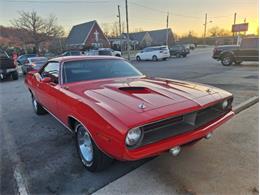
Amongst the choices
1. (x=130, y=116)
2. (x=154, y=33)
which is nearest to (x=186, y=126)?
(x=130, y=116)

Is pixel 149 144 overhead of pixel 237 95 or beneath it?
overhead

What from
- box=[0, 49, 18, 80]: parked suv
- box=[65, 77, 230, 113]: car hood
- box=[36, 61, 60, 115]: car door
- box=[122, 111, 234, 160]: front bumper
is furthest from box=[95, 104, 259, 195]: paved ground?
box=[0, 49, 18, 80]: parked suv

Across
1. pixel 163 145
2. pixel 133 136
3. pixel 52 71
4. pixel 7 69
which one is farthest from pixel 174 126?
pixel 7 69

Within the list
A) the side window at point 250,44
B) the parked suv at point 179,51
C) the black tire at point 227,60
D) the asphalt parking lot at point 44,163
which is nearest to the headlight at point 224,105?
the asphalt parking lot at point 44,163

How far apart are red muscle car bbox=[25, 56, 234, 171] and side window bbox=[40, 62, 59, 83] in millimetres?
58

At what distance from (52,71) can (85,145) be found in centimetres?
204

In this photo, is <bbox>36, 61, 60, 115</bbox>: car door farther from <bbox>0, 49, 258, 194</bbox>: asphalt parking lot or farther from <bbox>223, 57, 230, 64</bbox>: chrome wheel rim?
<bbox>223, 57, 230, 64</bbox>: chrome wheel rim

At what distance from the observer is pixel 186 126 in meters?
2.80

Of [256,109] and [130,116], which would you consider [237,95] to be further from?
[130,116]

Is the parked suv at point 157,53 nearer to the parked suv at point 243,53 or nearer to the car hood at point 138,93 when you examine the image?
the parked suv at point 243,53

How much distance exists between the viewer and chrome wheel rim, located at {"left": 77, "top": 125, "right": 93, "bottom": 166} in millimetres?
3203

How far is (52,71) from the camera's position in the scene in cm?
472

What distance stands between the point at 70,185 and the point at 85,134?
69 cm

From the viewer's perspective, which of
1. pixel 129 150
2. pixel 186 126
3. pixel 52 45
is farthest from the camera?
pixel 52 45
